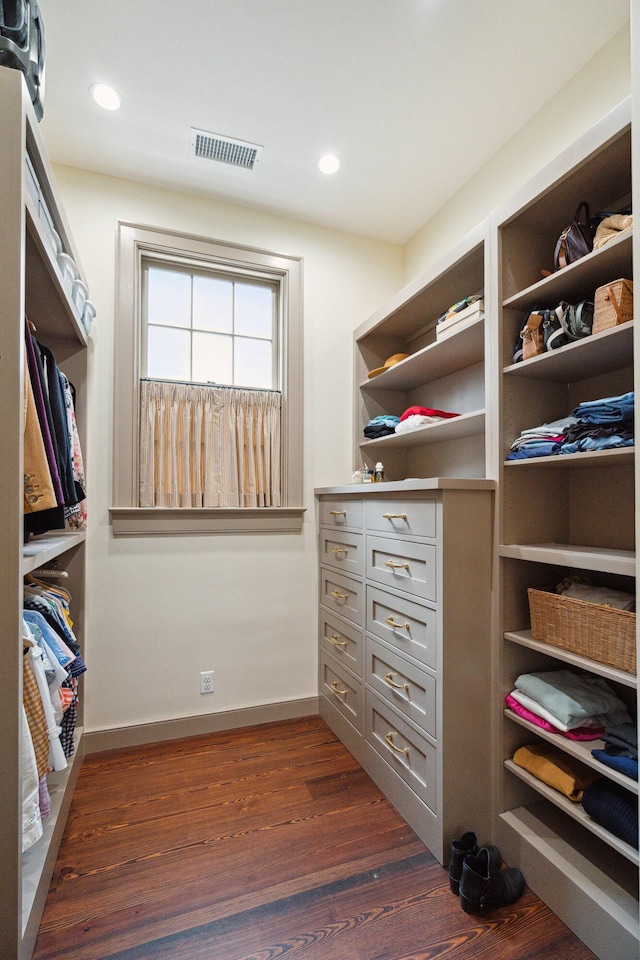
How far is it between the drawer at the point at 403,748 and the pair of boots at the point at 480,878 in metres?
0.13

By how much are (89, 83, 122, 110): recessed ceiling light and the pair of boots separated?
3.05 m

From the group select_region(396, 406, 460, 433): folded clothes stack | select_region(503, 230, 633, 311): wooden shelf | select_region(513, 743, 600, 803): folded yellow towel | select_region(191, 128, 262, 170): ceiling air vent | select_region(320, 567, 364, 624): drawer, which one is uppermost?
select_region(191, 128, 262, 170): ceiling air vent

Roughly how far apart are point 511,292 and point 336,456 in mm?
1358

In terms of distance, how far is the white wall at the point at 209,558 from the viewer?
2.25 metres

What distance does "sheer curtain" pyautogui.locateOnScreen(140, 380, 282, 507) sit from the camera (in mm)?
2344

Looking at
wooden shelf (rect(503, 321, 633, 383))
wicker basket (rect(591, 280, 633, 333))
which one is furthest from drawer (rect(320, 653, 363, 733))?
wicker basket (rect(591, 280, 633, 333))

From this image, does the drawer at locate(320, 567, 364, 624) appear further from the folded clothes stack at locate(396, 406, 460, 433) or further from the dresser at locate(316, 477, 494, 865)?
the folded clothes stack at locate(396, 406, 460, 433)

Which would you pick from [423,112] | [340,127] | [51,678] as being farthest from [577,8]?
[51,678]

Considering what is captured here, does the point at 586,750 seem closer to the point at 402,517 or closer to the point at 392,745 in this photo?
the point at 392,745

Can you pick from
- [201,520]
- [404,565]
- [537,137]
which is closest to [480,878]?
[404,565]

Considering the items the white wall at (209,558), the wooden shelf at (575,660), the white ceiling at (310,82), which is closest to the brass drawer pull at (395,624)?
the wooden shelf at (575,660)

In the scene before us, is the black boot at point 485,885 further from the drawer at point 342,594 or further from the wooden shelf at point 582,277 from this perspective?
the wooden shelf at point 582,277

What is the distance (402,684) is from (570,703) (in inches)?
24.2

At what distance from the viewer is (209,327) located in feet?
8.38
